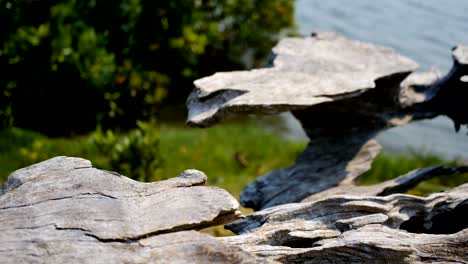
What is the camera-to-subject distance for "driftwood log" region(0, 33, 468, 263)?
2.15m

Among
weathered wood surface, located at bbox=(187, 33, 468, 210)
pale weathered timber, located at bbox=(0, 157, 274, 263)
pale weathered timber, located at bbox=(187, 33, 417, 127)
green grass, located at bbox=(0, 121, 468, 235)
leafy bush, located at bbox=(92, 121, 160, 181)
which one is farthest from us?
green grass, located at bbox=(0, 121, 468, 235)

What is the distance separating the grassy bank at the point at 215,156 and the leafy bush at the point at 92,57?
38 centimetres

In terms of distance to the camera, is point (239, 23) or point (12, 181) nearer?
point (12, 181)

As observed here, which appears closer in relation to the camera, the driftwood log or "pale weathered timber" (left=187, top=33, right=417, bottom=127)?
the driftwood log

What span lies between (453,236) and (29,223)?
5.60 feet

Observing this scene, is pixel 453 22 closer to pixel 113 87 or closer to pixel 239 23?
pixel 239 23

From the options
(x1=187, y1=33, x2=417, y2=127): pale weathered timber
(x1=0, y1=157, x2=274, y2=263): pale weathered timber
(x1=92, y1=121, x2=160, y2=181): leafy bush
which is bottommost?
(x1=0, y1=157, x2=274, y2=263): pale weathered timber

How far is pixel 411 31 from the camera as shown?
10.2m

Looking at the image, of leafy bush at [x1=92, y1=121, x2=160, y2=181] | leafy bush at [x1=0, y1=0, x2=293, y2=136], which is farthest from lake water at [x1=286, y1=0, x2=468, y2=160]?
leafy bush at [x1=92, y1=121, x2=160, y2=181]

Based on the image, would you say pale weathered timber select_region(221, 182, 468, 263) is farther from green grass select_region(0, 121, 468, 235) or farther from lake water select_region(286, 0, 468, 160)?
→ lake water select_region(286, 0, 468, 160)

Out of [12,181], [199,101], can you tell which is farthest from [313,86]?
[12,181]

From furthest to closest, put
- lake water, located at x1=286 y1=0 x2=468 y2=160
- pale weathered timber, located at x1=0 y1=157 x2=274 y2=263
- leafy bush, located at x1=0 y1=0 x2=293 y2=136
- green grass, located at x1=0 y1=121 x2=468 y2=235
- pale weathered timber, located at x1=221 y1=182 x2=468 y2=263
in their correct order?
lake water, located at x1=286 y1=0 x2=468 y2=160 → green grass, located at x1=0 y1=121 x2=468 y2=235 → leafy bush, located at x1=0 y1=0 x2=293 y2=136 → pale weathered timber, located at x1=221 y1=182 x2=468 y2=263 → pale weathered timber, located at x1=0 y1=157 x2=274 y2=263

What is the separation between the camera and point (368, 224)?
8.64ft

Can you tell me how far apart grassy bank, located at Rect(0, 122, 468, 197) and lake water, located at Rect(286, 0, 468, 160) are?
1.09 m
